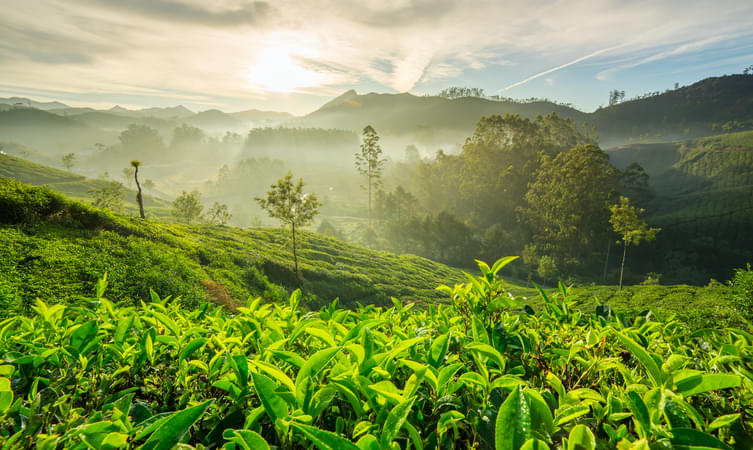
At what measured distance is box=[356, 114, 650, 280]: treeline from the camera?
4166cm

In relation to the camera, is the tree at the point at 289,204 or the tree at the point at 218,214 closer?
the tree at the point at 289,204

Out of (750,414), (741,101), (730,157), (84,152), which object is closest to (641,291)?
(750,414)

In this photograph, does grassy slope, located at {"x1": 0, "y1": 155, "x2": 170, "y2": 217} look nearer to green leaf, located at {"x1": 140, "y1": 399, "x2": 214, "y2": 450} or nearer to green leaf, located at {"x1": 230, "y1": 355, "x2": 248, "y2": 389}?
green leaf, located at {"x1": 230, "y1": 355, "x2": 248, "y2": 389}

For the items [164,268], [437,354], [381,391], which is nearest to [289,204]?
[164,268]

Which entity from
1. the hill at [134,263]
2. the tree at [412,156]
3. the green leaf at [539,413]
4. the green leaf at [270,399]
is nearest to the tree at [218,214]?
the hill at [134,263]

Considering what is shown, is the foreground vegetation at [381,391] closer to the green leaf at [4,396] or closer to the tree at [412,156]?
the green leaf at [4,396]

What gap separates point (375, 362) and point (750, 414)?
1184mm

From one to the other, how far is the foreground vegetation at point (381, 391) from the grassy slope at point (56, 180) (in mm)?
81771

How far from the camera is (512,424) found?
2.27ft

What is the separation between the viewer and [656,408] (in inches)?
30.4

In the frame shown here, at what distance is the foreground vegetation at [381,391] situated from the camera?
76cm

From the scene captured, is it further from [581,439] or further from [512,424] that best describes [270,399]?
[581,439]

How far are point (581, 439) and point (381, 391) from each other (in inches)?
18.8

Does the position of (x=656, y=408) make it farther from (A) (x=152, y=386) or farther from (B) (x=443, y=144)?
(B) (x=443, y=144)
